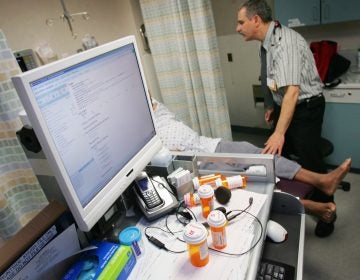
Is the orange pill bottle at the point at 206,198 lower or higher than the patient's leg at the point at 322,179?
higher

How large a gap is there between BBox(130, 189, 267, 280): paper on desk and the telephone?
0.14 feet

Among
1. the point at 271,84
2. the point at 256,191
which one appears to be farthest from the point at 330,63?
the point at 256,191

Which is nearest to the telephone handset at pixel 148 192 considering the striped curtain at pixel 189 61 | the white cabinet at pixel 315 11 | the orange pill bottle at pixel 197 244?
the orange pill bottle at pixel 197 244

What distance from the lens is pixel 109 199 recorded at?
85 cm

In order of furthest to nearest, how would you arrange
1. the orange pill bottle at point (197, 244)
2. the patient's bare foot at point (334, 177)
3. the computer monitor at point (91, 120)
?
the patient's bare foot at point (334, 177) → the orange pill bottle at point (197, 244) → the computer monitor at point (91, 120)

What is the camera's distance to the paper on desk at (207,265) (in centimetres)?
78

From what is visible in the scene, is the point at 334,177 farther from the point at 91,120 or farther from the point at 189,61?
the point at 189,61

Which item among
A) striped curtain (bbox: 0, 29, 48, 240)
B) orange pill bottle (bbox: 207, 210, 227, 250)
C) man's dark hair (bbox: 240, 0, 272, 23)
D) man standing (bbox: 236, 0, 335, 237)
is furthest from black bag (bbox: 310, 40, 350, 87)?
striped curtain (bbox: 0, 29, 48, 240)

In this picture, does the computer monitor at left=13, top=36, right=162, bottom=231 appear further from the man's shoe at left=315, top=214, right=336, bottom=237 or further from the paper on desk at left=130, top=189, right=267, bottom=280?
the man's shoe at left=315, top=214, right=336, bottom=237

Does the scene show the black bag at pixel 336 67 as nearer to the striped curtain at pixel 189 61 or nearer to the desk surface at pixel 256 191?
the striped curtain at pixel 189 61

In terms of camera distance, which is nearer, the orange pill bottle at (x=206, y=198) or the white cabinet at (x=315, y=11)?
the orange pill bottle at (x=206, y=198)

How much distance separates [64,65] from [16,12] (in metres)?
1.70

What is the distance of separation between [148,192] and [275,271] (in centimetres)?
49

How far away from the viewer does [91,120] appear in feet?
2.61
